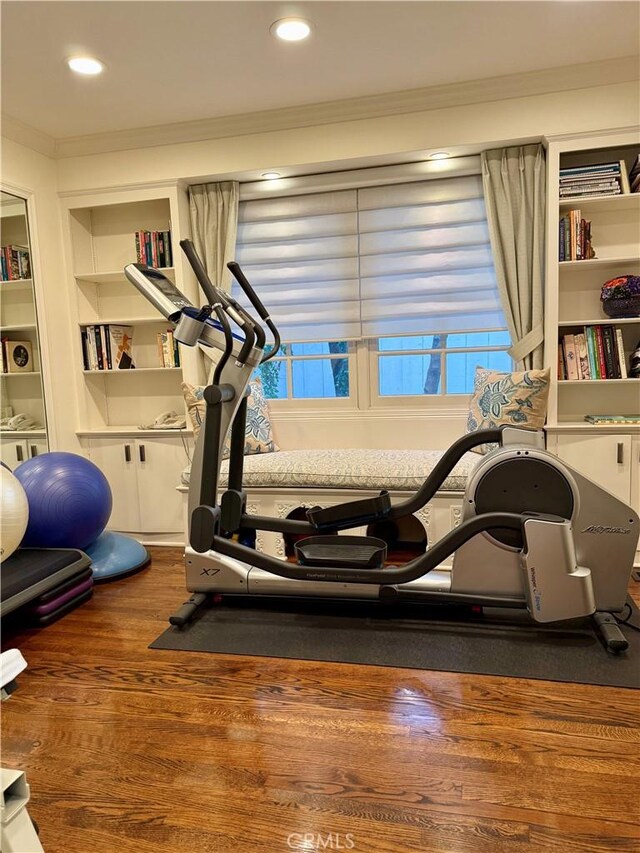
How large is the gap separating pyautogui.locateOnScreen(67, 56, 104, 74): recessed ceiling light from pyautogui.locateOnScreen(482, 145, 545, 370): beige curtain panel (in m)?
2.20

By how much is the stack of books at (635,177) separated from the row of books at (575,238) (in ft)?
0.95

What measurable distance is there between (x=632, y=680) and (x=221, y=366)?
2017mm

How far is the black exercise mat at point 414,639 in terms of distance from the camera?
7.00ft

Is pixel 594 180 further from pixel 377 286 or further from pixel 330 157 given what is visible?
pixel 330 157

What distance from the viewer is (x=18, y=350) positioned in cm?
366

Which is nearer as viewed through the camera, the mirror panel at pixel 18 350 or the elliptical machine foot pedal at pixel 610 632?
the elliptical machine foot pedal at pixel 610 632

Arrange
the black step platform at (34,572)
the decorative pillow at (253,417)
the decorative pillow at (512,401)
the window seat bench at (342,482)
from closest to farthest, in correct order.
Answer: the black step platform at (34,572)
the window seat bench at (342,482)
the decorative pillow at (512,401)
the decorative pillow at (253,417)

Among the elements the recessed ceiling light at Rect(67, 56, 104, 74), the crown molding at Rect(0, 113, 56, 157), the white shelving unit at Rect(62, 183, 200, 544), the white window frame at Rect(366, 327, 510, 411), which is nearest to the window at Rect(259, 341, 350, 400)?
the white window frame at Rect(366, 327, 510, 411)

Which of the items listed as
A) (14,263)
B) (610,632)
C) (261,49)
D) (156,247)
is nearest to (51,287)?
(14,263)

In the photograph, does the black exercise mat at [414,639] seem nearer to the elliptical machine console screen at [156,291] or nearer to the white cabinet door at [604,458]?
the white cabinet door at [604,458]

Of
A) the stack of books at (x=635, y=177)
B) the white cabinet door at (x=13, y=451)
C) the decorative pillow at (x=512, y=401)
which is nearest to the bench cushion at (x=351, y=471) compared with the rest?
the decorative pillow at (x=512, y=401)

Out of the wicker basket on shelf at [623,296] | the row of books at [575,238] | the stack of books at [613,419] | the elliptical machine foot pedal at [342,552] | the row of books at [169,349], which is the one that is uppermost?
the row of books at [575,238]

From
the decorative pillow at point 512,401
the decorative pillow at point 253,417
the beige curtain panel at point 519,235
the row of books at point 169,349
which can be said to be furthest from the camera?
the row of books at point 169,349

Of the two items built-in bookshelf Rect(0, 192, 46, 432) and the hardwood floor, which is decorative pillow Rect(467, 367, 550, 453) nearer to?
the hardwood floor
